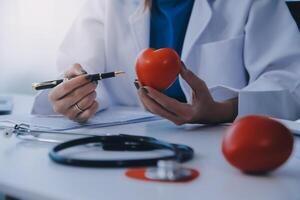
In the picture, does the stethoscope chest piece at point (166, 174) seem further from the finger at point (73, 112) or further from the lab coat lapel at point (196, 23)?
the lab coat lapel at point (196, 23)

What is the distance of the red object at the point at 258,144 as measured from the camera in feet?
1.42

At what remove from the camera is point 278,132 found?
1.43 ft

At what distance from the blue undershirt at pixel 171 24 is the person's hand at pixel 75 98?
1.09ft

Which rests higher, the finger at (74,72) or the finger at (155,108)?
the finger at (74,72)

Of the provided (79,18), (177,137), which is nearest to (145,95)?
(177,137)

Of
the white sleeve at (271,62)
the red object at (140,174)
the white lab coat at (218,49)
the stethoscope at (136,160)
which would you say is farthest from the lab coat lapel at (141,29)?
the red object at (140,174)

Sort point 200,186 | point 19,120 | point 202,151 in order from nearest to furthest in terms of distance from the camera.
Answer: point 200,186, point 202,151, point 19,120

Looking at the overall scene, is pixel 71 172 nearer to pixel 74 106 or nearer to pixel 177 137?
pixel 177 137

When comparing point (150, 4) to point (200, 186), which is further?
A: point (150, 4)

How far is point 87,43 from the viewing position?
3.85 feet

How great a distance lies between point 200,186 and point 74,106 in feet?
1.41

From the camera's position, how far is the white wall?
1796 mm

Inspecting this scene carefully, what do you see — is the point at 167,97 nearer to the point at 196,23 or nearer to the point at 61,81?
the point at 61,81

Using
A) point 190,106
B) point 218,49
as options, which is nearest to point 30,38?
point 218,49
